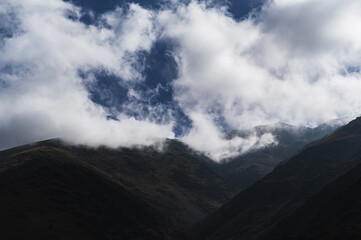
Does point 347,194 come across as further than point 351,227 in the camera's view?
Yes

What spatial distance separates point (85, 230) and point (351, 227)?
143m

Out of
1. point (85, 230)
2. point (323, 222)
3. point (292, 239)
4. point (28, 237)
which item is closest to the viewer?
point (292, 239)

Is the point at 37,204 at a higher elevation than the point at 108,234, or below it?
higher

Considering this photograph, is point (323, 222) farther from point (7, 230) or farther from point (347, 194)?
point (7, 230)

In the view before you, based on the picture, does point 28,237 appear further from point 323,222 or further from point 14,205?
point 323,222

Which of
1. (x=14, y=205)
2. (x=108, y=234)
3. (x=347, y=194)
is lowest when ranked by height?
(x=108, y=234)

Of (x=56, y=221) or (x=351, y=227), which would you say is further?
(x=56, y=221)

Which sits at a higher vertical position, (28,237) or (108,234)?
(28,237)

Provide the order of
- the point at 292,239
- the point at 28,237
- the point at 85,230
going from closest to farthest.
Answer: the point at 292,239 < the point at 28,237 < the point at 85,230

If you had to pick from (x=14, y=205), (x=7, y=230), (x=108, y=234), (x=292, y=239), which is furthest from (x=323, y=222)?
(x=14, y=205)

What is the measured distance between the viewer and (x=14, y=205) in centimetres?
17600

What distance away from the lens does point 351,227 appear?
127m

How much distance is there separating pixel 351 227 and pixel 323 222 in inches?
1848

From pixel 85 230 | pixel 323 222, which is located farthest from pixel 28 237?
pixel 323 222
